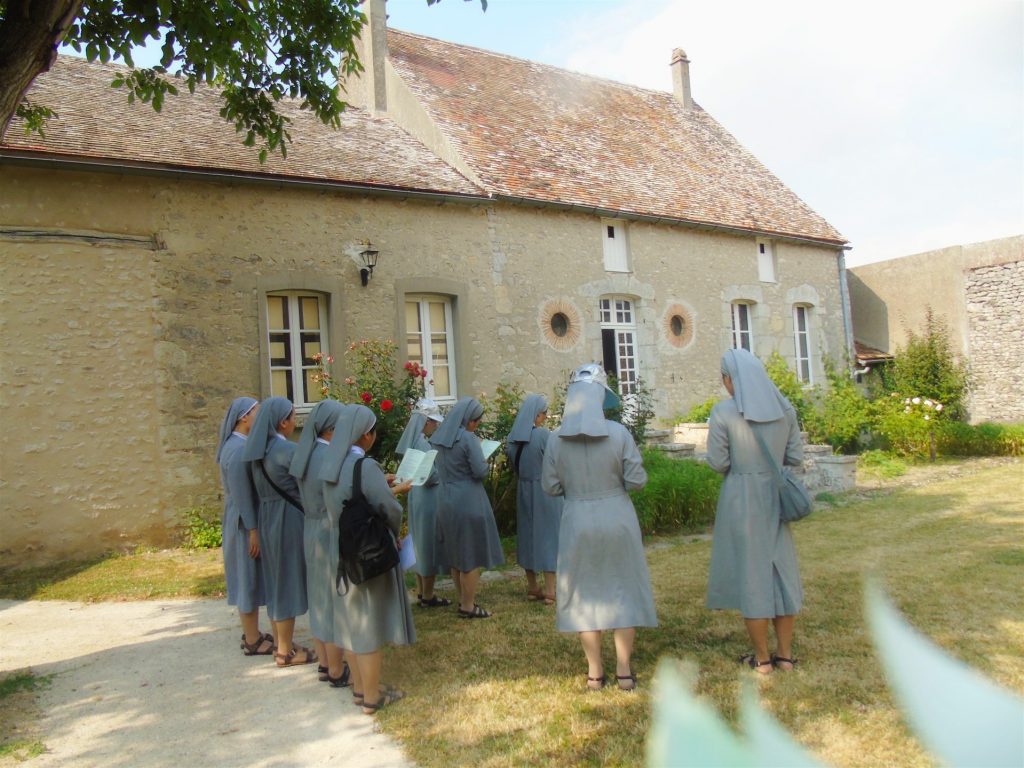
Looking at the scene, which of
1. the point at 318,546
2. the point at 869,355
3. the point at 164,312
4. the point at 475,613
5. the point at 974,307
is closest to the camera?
the point at 318,546

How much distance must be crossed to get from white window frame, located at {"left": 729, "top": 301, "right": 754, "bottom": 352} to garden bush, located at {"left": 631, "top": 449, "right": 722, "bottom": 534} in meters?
6.48

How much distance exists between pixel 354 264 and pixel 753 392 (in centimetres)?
745

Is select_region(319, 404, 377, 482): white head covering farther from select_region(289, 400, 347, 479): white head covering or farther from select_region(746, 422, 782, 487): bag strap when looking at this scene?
select_region(746, 422, 782, 487): bag strap

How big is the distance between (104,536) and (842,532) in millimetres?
8477

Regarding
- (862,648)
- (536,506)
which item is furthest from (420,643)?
(862,648)

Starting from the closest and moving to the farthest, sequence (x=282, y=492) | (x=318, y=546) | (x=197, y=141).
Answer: (x=318, y=546)
(x=282, y=492)
(x=197, y=141)

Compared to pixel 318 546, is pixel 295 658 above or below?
below

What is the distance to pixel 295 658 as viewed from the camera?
5.24 meters

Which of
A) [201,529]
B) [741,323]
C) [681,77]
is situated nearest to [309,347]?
[201,529]

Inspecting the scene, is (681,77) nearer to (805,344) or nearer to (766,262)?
(766,262)

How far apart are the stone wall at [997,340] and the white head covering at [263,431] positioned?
1621cm

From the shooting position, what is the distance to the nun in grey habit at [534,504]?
20.6ft

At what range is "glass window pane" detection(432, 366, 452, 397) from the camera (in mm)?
11883

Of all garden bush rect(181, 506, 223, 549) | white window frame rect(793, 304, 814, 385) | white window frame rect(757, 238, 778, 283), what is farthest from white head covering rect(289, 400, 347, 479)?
white window frame rect(793, 304, 814, 385)
